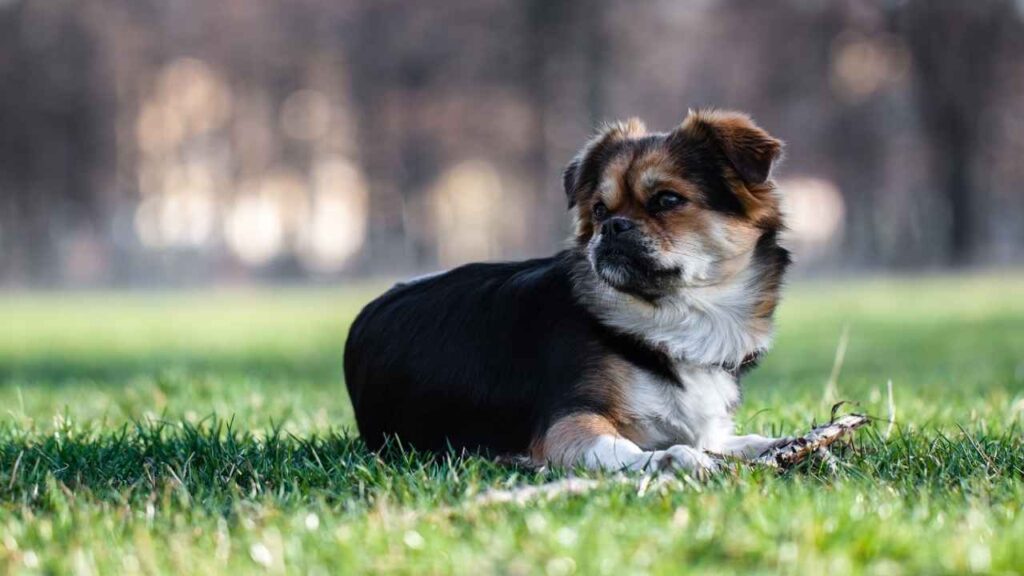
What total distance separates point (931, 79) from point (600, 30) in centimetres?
1276

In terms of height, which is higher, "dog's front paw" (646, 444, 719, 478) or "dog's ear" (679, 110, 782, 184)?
"dog's ear" (679, 110, 782, 184)

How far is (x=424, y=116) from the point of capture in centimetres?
5044

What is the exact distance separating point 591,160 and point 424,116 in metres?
44.9

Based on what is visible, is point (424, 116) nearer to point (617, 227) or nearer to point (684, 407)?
point (617, 227)

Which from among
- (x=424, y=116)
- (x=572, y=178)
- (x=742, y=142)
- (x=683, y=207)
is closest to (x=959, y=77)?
(x=424, y=116)

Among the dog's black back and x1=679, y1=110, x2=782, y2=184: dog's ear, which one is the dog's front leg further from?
x1=679, y1=110, x2=782, y2=184: dog's ear

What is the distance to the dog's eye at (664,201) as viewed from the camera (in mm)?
5625

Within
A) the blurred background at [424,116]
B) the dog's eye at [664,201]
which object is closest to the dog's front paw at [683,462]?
the dog's eye at [664,201]

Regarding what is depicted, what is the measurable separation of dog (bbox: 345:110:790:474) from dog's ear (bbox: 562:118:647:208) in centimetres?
10

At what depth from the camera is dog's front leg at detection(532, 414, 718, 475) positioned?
4793 millimetres

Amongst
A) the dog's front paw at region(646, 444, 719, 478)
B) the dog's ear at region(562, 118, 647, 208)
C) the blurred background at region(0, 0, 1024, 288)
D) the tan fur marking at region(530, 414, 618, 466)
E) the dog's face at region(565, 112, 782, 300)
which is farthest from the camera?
the blurred background at region(0, 0, 1024, 288)

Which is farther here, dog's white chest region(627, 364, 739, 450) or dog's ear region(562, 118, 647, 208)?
dog's ear region(562, 118, 647, 208)

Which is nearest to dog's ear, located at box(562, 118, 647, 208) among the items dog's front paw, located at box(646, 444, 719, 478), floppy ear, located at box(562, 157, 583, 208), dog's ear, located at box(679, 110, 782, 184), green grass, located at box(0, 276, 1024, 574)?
floppy ear, located at box(562, 157, 583, 208)

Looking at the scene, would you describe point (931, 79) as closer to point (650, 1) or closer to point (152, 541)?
point (650, 1)
